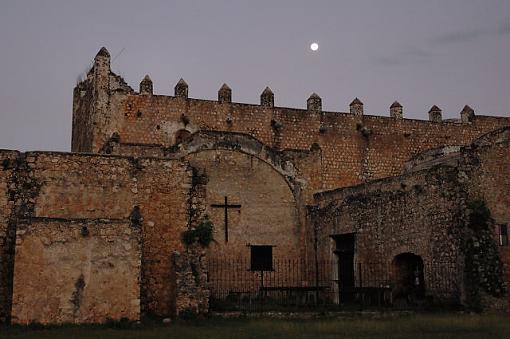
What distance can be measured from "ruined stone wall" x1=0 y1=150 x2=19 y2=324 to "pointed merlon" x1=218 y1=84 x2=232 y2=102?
52.3 feet

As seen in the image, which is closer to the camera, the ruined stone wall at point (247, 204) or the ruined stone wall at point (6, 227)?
the ruined stone wall at point (6, 227)

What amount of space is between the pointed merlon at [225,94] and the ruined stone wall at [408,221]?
10.3m

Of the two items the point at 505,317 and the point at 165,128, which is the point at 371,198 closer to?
the point at 505,317

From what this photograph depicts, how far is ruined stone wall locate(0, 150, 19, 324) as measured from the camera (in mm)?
15797

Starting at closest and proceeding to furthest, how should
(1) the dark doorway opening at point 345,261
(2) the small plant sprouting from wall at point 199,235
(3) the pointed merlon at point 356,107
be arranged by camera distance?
(2) the small plant sprouting from wall at point 199,235
(1) the dark doorway opening at point 345,261
(3) the pointed merlon at point 356,107

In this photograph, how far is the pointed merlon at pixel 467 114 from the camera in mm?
36594

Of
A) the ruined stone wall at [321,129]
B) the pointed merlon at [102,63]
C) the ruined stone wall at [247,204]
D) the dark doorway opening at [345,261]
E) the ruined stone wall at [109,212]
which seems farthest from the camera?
the ruined stone wall at [321,129]

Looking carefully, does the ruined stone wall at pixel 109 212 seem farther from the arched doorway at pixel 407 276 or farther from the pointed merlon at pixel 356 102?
the pointed merlon at pixel 356 102

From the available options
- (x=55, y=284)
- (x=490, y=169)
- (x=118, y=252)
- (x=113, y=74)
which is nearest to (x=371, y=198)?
(x=490, y=169)

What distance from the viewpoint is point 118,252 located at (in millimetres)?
15352

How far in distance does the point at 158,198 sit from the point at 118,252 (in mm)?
2747

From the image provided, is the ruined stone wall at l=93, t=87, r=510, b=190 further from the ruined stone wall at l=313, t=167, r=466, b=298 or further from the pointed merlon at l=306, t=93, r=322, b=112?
the ruined stone wall at l=313, t=167, r=466, b=298

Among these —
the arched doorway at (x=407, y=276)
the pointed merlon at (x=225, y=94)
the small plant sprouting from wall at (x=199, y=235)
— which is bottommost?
the arched doorway at (x=407, y=276)

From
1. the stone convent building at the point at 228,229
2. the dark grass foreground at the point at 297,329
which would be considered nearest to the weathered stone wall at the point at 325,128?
the stone convent building at the point at 228,229
